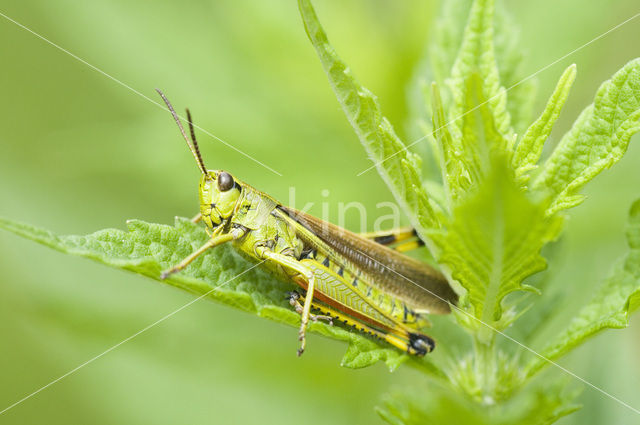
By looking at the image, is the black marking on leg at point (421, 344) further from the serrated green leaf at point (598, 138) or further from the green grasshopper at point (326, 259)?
the serrated green leaf at point (598, 138)

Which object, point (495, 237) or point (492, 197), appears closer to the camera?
point (492, 197)

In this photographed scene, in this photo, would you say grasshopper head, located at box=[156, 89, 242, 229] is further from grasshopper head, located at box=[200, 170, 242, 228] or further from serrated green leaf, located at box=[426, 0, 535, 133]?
serrated green leaf, located at box=[426, 0, 535, 133]

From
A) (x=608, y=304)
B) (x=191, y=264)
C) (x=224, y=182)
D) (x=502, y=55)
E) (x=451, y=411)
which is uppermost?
(x=502, y=55)

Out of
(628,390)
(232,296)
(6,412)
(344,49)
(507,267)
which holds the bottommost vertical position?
(6,412)

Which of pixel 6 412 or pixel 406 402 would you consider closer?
pixel 406 402

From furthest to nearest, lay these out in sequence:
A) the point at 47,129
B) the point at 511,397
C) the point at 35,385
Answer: the point at 47,129, the point at 35,385, the point at 511,397

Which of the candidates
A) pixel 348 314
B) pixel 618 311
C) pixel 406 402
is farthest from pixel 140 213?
pixel 618 311

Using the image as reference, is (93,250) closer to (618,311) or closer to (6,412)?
(618,311)

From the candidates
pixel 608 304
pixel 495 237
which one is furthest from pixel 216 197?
pixel 608 304

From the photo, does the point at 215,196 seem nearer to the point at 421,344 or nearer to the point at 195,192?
the point at 195,192
